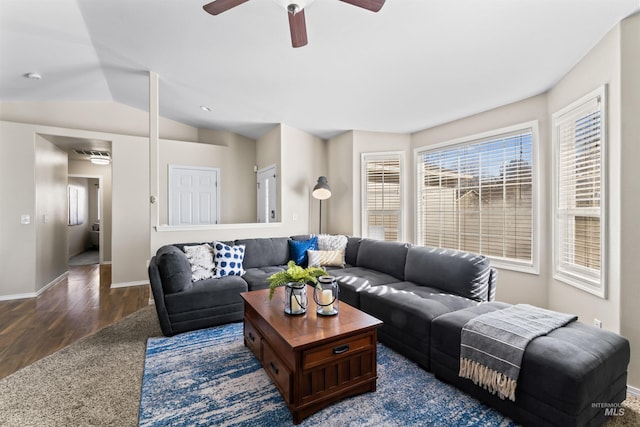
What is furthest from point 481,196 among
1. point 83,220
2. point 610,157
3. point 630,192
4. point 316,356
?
point 83,220

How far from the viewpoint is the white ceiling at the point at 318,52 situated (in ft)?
6.98

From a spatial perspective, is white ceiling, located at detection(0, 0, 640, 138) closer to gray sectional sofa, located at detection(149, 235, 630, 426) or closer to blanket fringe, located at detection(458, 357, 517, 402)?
gray sectional sofa, located at detection(149, 235, 630, 426)

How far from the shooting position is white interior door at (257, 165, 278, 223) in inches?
205

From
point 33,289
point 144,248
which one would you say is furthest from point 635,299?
point 33,289

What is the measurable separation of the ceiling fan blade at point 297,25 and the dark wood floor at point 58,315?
10.9 ft

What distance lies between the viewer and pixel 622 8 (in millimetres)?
1917

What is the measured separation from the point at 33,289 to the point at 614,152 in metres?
6.81

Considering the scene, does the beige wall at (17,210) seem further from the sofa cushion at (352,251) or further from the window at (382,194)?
the window at (382,194)

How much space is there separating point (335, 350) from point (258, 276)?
1.83 meters

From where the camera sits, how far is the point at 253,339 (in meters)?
2.37

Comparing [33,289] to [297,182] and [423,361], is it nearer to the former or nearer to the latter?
[297,182]

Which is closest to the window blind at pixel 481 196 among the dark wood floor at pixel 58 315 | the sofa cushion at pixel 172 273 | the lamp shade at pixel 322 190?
the lamp shade at pixel 322 190

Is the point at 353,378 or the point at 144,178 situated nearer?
the point at 353,378

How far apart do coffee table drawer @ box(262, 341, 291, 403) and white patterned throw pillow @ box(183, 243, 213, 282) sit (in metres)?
1.48
